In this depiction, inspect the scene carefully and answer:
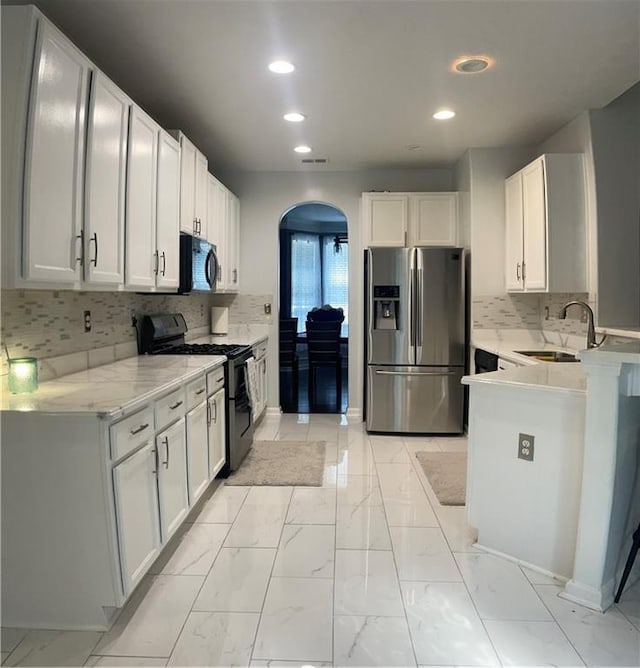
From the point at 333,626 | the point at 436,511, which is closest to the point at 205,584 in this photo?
the point at 333,626

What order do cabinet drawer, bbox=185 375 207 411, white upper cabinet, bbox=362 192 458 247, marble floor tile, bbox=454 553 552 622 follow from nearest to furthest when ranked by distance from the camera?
marble floor tile, bbox=454 553 552 622, cabinet drawer, bbox=185 375 207 411, white upper cabinet, bbox=362 192 458 247

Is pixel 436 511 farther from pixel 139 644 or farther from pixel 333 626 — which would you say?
pixel 139 644

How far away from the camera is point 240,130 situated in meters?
4.00

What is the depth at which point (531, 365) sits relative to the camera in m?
2.97

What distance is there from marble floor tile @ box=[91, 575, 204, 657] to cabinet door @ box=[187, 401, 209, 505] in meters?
0.54

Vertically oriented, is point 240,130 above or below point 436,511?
above

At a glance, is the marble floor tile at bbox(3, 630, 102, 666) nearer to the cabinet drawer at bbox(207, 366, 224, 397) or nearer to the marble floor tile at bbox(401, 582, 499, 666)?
the marble floor tile at bbox(401, 582, 499, 666)

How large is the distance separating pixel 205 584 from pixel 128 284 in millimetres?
1491

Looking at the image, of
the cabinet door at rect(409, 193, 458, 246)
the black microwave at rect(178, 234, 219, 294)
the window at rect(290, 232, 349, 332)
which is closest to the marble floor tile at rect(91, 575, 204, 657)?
the black microwave at rect(178, 234, 219, 294)

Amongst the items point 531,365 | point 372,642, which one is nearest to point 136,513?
point 372,642

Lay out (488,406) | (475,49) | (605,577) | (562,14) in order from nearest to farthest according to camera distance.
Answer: (605,577) < (562,14) < (488,406) < (475,49)

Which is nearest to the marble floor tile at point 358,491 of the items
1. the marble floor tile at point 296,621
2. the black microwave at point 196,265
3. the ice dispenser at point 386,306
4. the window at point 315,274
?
the marble floor tile at point 296,621

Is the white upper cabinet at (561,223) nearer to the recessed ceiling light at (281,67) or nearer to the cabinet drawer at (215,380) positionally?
the recessed ceiling light at (281,67)

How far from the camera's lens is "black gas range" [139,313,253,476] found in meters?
3.52
